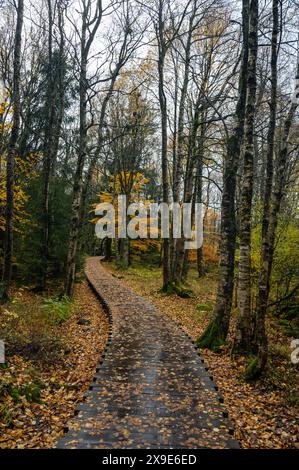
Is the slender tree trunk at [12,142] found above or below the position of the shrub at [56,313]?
above

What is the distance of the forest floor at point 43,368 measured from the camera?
17.0 feet

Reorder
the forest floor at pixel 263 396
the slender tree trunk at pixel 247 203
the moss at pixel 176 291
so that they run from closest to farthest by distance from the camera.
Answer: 1. the forest floor at pixel 263 396
2. the slender tree trunk at pixel 247 203
3. the moss at pixel 176 291

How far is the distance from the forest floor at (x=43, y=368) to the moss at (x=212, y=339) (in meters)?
2.57

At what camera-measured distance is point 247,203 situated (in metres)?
7.92

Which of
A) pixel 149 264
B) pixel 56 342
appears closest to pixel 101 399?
pixel 56 342

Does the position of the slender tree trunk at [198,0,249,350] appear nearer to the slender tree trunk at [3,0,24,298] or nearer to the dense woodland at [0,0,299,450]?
the dense woodland at [0,0,299,450]

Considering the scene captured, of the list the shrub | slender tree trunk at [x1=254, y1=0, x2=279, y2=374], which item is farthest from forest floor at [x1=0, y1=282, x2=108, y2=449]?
slender tree trunk at [x1=254, y1=0, x2=279, y2=374]

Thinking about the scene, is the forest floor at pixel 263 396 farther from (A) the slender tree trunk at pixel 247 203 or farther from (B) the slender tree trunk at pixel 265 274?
(A) the slender tree trunk at pixel 247 203

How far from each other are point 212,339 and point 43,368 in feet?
13.8

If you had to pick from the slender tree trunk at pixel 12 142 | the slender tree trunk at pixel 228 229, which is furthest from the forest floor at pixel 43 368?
the slender tree trunk at pixel 228 229

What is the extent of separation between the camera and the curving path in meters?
4.63

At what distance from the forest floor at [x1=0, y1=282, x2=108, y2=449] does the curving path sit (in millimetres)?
408

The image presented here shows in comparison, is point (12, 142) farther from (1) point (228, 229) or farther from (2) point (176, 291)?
(2) point (176, 291)

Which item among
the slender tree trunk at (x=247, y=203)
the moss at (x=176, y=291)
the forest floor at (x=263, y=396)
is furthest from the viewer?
the moss at (x=176, y=291)
